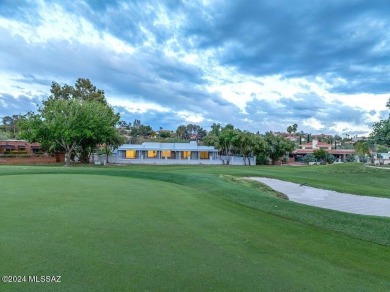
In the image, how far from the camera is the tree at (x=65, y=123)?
37.6 m

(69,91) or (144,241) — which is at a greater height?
(69,91)

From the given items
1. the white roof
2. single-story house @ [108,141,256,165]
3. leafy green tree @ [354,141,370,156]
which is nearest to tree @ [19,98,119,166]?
single-story house @ [108,141,256,165]

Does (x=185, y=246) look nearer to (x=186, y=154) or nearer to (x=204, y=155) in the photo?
(x=186, y=154)

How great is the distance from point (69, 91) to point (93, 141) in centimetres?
1925

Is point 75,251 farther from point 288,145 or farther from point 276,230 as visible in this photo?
point 288,145

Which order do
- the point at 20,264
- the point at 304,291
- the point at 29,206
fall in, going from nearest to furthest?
the point at 304,291 < the point at 20,264 < the point at 29,206

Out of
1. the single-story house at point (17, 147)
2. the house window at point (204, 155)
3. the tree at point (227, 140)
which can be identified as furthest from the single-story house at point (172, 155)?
the single-story house at point (17, 147)

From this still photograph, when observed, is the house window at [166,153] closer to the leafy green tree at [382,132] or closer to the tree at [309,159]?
the tree at [309,159]

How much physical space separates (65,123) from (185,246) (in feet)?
119

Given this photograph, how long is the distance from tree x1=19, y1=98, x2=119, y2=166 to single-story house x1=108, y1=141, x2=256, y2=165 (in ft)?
38.0

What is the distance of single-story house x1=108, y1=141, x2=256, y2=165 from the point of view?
51.5 meters

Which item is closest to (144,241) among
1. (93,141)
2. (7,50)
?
(7,50)

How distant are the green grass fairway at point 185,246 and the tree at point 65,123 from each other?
99.1ft

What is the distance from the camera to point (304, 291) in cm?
379
